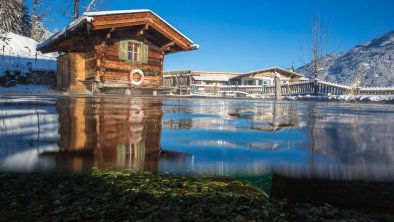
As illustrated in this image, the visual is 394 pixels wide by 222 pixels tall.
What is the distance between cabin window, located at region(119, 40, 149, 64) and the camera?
12.4 m

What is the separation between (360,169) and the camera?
1.03 metres

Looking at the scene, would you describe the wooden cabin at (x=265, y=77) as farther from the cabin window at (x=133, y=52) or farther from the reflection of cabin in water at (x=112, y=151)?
the reflection of cabin in water at (x=112, y=151)

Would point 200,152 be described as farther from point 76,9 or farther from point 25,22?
point 25,22

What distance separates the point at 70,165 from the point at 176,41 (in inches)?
489

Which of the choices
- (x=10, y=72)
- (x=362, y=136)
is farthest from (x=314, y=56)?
(x=362, y=136)

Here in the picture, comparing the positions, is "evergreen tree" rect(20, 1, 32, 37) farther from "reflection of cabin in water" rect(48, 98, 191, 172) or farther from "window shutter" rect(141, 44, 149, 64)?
"reflection of cabin in water" rect(48, 98, 191, 172)

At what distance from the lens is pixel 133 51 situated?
502 inches

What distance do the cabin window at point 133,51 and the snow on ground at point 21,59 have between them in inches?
324

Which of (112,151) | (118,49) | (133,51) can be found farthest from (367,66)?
(112,151)

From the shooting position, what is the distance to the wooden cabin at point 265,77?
33.5m

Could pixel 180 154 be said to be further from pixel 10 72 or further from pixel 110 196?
pixel 10 72

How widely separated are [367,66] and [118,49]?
162m

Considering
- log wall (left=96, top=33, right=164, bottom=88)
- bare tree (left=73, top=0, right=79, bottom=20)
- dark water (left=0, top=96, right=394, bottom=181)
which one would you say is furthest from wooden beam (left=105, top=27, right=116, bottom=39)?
bare tree (left=73, top=0, right=79, bottom=20)

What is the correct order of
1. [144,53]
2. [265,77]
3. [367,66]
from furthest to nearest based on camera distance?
[367,66] < [265,77] < [144,53]
